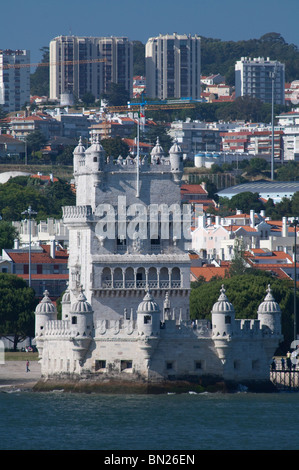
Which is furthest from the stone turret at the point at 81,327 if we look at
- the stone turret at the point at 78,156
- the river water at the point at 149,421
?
the stone turret at the point at 78,156

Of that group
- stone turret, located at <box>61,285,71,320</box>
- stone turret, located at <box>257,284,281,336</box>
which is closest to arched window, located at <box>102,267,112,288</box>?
stone turret, located at <box>61,285,71,320</box>

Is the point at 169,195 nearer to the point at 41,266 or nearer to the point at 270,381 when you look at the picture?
the point at 270,381

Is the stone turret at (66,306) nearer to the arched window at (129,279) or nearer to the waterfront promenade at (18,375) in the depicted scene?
the waterfront promenade at (18,375)

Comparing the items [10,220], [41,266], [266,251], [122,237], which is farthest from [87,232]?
[10,220]

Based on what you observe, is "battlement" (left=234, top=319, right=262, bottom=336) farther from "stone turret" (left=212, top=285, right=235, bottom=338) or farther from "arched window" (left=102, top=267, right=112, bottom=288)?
"arched window" (left=102, top=267, right=112, bottom=288)

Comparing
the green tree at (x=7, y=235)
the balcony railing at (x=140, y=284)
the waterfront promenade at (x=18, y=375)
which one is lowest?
the waterfront promenade at (x=18, y=375)

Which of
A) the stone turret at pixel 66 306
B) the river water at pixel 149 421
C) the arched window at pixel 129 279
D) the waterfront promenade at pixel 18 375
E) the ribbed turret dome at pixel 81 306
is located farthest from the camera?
the stone turret at pixel 66 306
